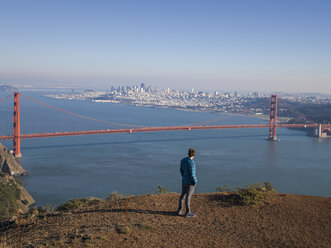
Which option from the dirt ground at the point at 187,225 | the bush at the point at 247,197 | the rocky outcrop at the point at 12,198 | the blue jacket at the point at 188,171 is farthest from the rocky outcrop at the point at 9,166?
the blue jacket at the point at 188,171

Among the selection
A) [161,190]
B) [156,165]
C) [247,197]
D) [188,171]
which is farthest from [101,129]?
[188,171]

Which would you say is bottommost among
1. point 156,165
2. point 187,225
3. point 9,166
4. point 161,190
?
point 156,165

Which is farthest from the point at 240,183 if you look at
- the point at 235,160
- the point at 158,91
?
the point at 158,91

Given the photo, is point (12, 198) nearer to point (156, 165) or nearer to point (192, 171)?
point (156, 165)

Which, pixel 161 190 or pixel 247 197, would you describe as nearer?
pixel 247 197

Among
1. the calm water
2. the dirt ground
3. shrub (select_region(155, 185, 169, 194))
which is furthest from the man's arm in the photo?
the calm water
